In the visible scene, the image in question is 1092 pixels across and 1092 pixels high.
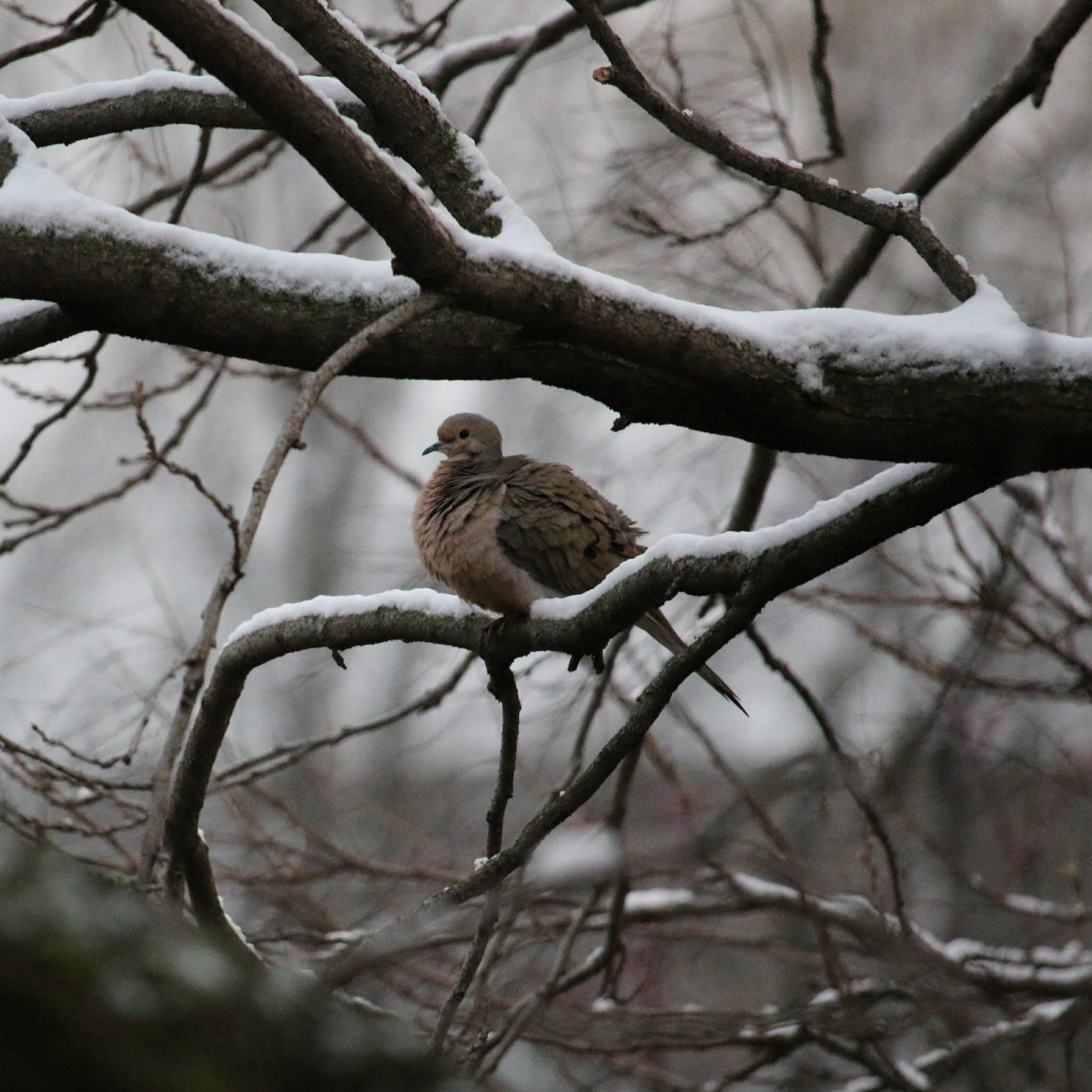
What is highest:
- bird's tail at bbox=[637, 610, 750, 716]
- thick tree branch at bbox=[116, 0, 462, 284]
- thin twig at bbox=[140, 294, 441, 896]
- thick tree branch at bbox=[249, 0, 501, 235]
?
bird's tail at bbox=[637, 610, 750, 716]

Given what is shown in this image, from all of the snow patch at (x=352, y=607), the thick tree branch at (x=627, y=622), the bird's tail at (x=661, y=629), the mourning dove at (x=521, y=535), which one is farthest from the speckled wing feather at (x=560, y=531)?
the thick tree branch at (x=627, y=622)

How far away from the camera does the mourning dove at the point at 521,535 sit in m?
4.23

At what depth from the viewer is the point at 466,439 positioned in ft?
17.0

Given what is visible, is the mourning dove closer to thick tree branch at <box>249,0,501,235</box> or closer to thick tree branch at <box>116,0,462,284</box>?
thick tree branch at <box>249,0,501,235</box>

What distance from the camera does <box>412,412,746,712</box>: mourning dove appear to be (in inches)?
167

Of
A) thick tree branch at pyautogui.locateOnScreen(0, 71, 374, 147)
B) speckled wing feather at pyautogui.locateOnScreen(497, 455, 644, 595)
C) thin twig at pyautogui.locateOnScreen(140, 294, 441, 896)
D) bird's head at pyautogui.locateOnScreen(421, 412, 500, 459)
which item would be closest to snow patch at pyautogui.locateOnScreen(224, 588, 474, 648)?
thin twig at pyautogui.locateOnScreen(140, 294, 441, 896)

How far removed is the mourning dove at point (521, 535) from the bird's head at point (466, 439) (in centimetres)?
31

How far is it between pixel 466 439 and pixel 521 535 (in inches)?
38.2

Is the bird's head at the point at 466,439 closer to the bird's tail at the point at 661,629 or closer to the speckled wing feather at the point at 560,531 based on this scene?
the speckled wing feather at the point at 560,531

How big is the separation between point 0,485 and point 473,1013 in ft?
6.23

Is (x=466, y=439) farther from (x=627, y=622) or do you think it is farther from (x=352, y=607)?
(x=627, y=622)

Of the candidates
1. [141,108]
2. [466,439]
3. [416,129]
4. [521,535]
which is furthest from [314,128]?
[466,439]

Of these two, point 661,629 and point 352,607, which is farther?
point 661,629

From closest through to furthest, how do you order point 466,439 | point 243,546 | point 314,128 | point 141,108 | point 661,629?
point 243,546 < point 314,128 < point 141,108 < point 661,629 < point 466,439
